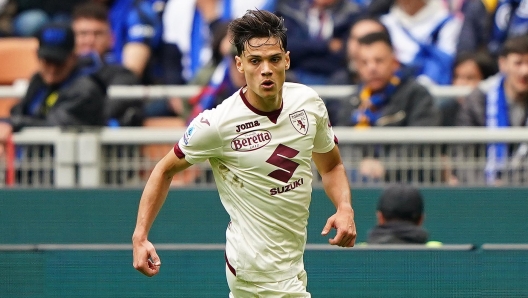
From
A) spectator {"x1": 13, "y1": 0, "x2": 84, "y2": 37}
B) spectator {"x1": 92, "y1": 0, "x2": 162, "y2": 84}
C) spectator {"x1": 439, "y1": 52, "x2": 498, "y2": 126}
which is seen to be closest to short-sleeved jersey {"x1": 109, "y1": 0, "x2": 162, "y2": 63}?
spectator {"x1": 92, "y1": 0, "x2": 162, "y2": 84}

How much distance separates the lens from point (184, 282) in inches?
267

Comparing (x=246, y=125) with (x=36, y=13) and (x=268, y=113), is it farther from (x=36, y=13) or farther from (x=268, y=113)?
(x=36, y=13)

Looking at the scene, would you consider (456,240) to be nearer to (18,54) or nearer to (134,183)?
(134,183)

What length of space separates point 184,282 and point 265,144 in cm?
185

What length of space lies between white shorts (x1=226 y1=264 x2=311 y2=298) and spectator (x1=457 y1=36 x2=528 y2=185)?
191 inches

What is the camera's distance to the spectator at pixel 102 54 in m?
10.8

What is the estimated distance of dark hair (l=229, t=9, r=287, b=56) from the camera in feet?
16.7

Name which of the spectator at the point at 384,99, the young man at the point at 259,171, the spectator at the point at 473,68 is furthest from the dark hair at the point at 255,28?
the spectator at the point at 473,68

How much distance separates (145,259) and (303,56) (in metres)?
7.23

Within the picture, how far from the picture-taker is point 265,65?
5035 millimetres

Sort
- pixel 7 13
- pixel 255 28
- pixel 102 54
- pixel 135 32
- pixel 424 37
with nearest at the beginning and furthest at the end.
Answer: pixel 255 28 → pixel 424 37 → pixel 102 54 → pixel 135 32 → pixel 7 13

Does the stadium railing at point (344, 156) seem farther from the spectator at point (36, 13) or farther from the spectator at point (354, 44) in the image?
the spectator at point (36, 13)

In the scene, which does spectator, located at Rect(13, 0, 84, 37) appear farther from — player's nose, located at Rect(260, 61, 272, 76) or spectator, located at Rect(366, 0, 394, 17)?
player's nose, located at Rect(260, 61, 272, 76)

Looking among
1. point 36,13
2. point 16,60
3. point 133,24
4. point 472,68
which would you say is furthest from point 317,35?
point 36,13
